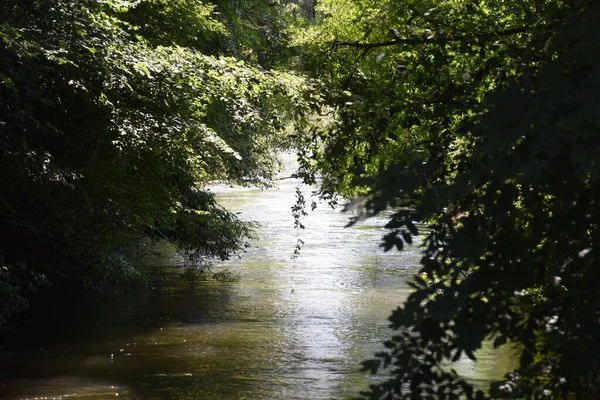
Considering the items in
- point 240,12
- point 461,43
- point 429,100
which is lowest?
point 429,100

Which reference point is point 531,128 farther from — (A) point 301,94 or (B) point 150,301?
(B) point 150,301

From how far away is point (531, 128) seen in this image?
2.58 metres

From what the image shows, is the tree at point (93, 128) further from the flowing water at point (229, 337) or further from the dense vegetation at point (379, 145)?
the flowing water at point (229, 337)

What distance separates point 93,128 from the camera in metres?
10.8

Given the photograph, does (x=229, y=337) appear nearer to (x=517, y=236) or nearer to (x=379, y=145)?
(x=379, y=145)

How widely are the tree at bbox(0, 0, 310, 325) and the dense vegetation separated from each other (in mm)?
30

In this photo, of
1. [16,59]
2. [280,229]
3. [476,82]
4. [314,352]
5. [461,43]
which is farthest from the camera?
[280,229]

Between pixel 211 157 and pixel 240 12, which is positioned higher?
pixel 240 12

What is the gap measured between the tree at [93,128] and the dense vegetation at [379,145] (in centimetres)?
3

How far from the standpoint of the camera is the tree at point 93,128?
8.96m

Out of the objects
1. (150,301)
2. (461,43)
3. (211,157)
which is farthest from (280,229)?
(461,43)

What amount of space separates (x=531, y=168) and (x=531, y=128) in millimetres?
138

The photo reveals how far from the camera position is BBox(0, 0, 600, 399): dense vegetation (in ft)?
8.98

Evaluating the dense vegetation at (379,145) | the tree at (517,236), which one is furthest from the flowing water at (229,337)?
the tree at (517,236)
